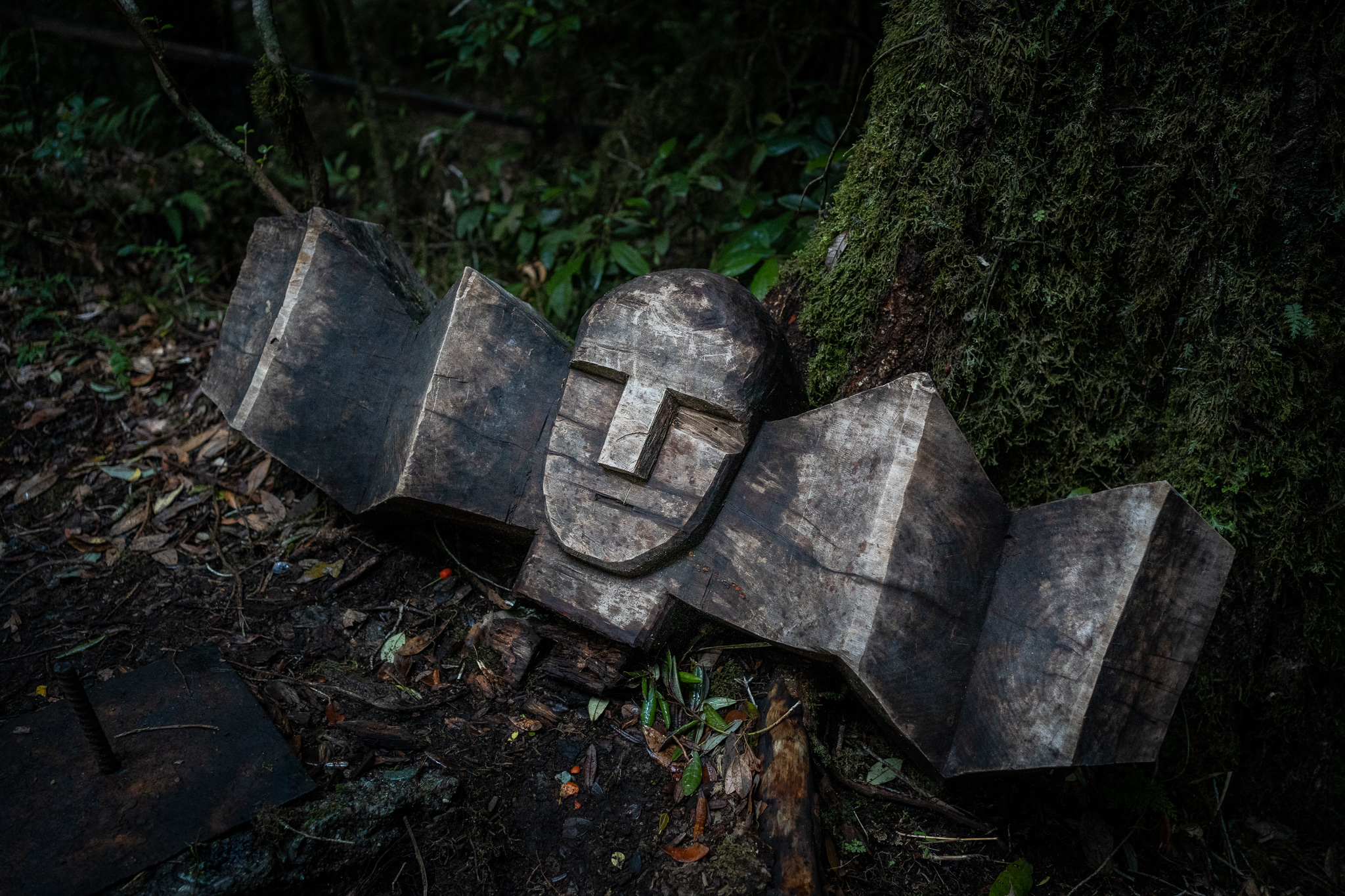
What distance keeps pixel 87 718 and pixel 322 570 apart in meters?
1.01

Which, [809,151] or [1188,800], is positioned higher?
[809,151]

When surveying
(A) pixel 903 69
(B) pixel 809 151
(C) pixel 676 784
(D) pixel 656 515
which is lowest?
(C) pixel 676 784

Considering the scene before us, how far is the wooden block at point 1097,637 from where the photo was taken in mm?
2043

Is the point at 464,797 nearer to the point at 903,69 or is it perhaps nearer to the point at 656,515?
the point at 656,515

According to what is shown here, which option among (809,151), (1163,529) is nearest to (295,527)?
(809,151)

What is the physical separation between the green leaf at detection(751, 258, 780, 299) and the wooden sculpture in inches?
25.6

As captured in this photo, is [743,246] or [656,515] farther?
[743,246]

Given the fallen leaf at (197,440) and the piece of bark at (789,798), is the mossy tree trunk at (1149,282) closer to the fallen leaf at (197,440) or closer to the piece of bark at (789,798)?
the piece of bark at (789,798)

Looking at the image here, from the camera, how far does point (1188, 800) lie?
2.67 m

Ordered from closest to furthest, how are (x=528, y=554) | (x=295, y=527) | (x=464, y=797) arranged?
1. (x=464, y=797)
2. (x=528, y=554)
3. (x=295, y=527)

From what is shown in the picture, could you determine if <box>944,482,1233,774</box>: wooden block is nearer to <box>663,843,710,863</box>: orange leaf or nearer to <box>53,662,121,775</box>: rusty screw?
<box>663,843,710,863</box>: orange leaf

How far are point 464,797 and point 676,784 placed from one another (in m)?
0.62

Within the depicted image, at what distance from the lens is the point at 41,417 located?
361 cm

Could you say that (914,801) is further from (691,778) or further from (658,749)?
(658,749)
